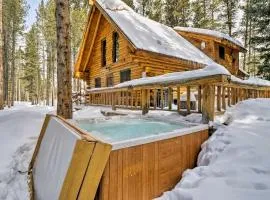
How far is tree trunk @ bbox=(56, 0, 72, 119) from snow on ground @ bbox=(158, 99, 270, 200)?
382 centimetres

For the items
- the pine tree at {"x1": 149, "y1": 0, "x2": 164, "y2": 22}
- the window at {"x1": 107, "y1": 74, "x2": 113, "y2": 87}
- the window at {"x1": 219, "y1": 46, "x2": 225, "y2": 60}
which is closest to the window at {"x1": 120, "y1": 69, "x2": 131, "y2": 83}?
the window at {"x1": 107, "y1": 74, "x2": 113, "y2": 87}

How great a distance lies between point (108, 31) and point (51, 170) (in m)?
13.7

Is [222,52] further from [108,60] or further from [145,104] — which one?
[145,104]

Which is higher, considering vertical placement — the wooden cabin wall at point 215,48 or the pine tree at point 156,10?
the pine tree at point 156,10

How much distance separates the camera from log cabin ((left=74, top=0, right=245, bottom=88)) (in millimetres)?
12602

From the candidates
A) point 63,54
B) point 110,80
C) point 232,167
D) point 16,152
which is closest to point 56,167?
point 232,167

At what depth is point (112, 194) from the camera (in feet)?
8.73

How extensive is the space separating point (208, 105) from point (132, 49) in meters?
7.44

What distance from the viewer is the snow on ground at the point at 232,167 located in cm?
272

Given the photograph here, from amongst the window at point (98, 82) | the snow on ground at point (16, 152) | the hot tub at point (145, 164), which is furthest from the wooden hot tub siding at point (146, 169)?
the window at point (98, 82)

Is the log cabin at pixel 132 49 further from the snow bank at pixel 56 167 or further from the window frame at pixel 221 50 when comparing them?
the snow bank at pixel 56 167

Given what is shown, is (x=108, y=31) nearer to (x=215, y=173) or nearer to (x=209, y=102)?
(x=209, y=102)

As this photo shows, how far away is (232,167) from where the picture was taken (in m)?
3.20

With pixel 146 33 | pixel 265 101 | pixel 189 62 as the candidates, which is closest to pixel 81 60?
pixel 146 33
